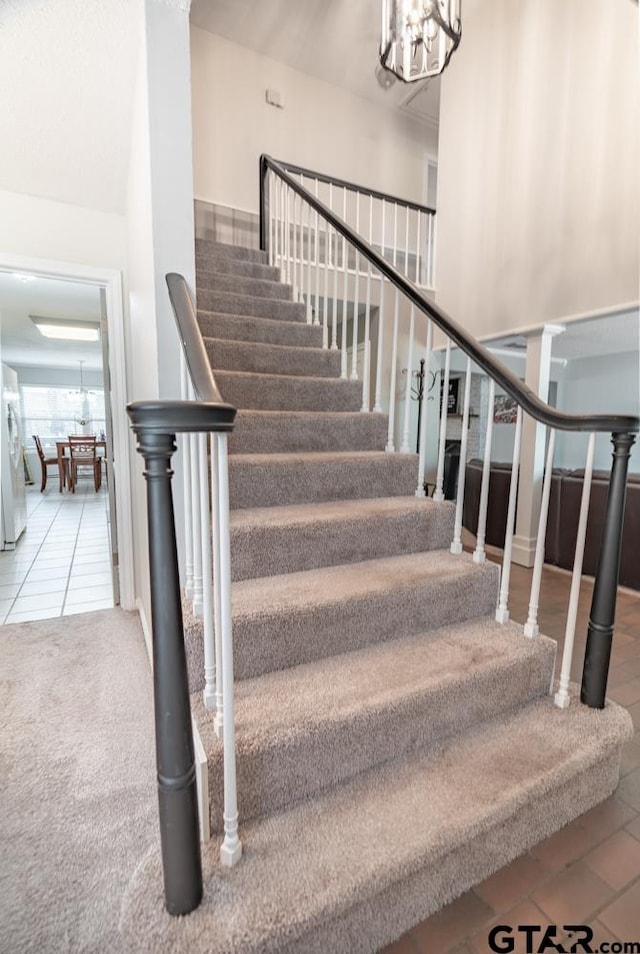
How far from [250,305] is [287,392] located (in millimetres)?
957

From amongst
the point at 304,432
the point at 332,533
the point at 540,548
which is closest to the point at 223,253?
the point at 304,432

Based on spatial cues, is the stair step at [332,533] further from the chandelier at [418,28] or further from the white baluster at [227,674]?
the chandelier at [418,28]

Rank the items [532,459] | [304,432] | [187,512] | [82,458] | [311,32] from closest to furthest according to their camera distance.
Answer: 1. [187,512]
2. [304,432]
3. [532,459]
4. [311,32]
5. [82,458]

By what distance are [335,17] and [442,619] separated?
5580mm

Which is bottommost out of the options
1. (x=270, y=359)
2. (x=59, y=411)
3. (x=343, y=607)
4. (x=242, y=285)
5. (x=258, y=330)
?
(x=343, y=607)

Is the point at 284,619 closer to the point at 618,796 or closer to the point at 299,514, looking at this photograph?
the point at 299,514

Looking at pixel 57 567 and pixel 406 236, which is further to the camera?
pixel 406 236

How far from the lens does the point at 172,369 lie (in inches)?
60.8

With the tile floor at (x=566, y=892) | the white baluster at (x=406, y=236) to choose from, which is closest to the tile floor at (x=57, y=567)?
the tile floor at (x=566, y=892)

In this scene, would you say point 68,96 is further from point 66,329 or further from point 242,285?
point 66,329

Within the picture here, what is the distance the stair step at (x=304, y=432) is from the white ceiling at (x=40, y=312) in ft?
4.69

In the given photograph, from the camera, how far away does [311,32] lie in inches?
173

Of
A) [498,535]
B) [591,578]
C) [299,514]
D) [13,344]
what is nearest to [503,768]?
[299,514]

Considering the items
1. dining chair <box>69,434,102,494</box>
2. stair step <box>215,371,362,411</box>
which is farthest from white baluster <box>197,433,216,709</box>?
dining chair <box>69,434,102,494</box>
